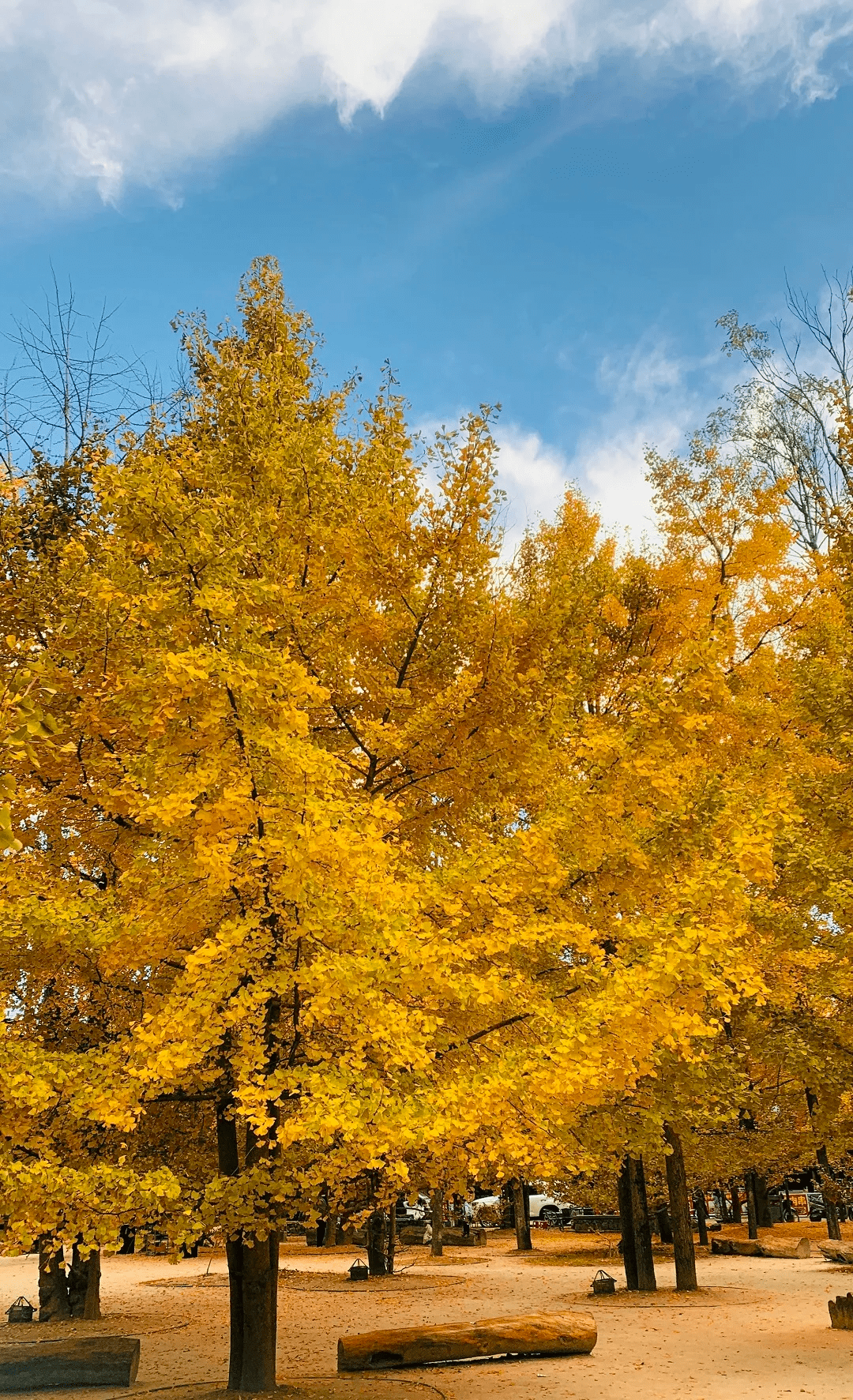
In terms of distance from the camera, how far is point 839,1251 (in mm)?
17594

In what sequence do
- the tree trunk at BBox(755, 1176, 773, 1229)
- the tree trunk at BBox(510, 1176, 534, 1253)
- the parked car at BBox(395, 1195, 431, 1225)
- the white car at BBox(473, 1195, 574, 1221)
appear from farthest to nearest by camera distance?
the white car at BBox(473, 1195, 574, 1221) < the parked car at BBox(395, 1195, 431, 1225) < the tree trunk at BBox(755, 1176, 773, 1229) < the tree trunk at BBox(510, 1176, 534, 1253)

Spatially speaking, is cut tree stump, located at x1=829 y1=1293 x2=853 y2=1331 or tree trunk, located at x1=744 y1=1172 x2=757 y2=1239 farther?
tree trunk, located at x1=744 y1=1172 x2=757 y2=1239

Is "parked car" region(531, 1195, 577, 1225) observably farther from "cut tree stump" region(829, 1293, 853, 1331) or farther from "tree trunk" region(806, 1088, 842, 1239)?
"cut tree stump" region(829, 1293, 853, 1331)

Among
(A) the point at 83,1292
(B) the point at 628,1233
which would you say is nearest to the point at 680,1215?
(B) the point at 628,1233

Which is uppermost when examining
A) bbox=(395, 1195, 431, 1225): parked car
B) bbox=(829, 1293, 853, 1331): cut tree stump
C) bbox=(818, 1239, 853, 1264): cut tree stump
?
bbox=(829, 1293, 853, 1331): cut tree stump

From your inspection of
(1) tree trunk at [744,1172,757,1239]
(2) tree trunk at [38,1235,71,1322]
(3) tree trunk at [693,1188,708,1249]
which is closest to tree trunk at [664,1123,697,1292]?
(2) tree trunk at [38,1235,71,1322]

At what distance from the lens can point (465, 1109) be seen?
5.23 m

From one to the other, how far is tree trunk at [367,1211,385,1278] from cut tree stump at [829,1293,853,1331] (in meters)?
9.60

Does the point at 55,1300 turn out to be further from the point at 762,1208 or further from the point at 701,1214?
the point at 762,1208

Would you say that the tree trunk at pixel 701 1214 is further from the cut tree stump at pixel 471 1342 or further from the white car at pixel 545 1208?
the cut tree stump at pixel 471 1342

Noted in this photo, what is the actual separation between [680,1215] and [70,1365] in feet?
29.1

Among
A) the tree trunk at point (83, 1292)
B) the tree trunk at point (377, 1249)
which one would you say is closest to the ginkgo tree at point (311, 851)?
the tree trunk at point (83, 1292)

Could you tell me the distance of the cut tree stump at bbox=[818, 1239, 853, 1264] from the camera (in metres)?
17.3

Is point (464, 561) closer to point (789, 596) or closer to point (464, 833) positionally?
point (464, 833)
